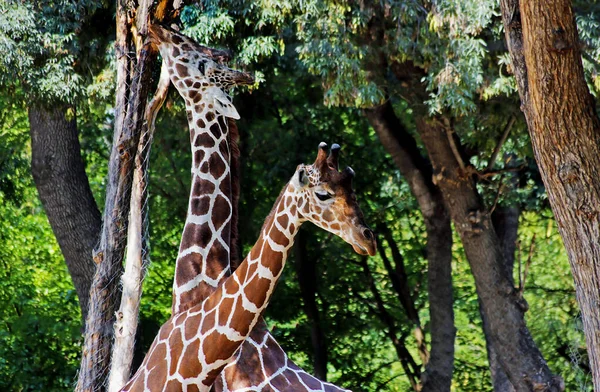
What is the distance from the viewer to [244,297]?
6566 mm

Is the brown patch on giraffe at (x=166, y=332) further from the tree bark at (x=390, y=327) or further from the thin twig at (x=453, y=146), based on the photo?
the tree bark at (x=390, y=327)

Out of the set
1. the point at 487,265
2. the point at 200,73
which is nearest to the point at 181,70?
the point at 200,73

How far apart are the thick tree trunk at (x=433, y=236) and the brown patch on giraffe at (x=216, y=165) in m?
6.56

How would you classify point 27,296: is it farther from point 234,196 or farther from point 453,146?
point 234,196

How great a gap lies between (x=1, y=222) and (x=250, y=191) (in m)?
5.12

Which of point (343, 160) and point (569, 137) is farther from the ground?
point (343, 160)

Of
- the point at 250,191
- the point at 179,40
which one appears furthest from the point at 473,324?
the point at 179,40

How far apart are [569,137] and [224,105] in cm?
264

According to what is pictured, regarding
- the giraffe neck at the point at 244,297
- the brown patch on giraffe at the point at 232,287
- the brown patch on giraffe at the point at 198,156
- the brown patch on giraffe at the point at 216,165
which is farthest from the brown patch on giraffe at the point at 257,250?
the brown patch on giraffe at the point at 198,156

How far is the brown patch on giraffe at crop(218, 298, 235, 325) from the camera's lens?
6.64m

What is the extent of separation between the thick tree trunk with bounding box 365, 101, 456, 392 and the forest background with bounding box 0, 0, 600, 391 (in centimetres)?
3

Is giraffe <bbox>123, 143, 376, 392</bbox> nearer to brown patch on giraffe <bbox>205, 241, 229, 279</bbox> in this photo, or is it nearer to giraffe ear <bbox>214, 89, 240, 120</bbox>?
brown patch on giraffe <bbox>205, 241, 229, 279</bbox>

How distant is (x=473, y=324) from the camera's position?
65.9 ft

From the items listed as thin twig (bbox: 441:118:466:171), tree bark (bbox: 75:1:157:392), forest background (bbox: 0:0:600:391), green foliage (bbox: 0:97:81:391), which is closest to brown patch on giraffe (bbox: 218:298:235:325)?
tree bark (bbox: 75:1:157:392)
